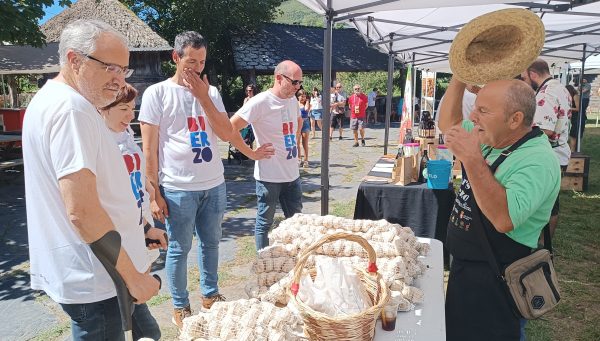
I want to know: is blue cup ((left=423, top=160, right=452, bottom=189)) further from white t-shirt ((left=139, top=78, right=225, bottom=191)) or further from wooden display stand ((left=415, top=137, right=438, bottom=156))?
white t-shirt ((left=139, top=78, right=225, bottom=191))

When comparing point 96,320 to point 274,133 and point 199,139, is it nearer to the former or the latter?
point 199,139

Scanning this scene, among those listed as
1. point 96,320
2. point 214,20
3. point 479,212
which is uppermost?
point 214,20

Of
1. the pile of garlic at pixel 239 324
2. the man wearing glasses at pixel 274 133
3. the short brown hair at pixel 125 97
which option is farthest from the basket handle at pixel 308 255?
the man wearing glasses at pixel 274 133

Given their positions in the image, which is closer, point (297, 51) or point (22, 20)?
point (22, 20)

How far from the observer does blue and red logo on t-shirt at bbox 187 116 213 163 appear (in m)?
2.79

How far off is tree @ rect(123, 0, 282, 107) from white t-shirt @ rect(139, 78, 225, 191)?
18949 millimetres

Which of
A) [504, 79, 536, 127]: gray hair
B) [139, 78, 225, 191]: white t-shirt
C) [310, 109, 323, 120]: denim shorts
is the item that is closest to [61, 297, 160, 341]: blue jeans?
[139, 78, 225, 191]: white t-shirt

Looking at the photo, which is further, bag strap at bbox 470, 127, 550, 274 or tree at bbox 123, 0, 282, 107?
tree at bbox 123, 0, 282, 107

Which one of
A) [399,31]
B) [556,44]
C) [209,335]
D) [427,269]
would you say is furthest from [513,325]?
[556,44]

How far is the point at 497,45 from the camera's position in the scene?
→ 2.26 meters

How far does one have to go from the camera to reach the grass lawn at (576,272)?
128 inches

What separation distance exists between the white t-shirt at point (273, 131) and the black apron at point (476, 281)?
1.73m

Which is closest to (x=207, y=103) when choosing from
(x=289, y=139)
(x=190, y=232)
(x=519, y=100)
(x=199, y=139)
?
(x=199, y=139)

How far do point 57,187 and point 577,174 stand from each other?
7952mm
